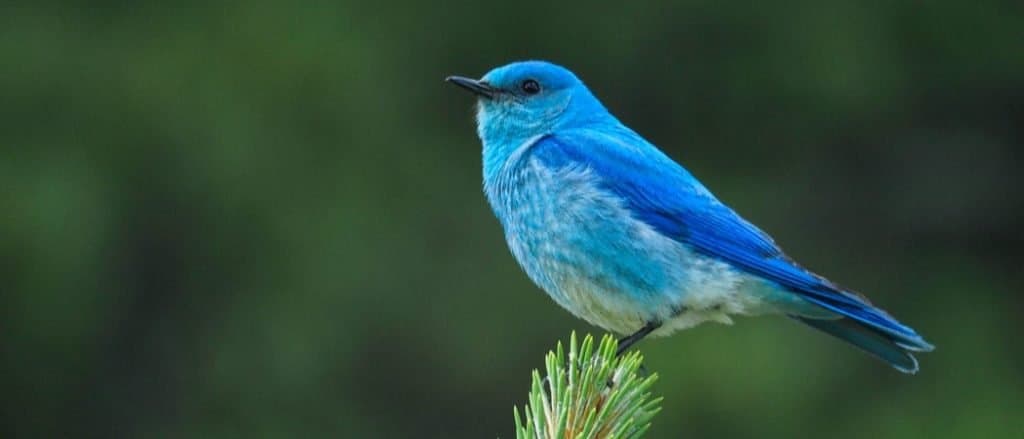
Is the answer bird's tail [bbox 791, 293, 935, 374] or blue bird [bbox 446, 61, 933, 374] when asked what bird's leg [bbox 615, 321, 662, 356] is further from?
bird's tail [bbox 791, 293, 935, 374]

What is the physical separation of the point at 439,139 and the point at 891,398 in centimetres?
252

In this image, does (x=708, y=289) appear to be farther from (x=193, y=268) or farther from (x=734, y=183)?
(x=193, y=268)

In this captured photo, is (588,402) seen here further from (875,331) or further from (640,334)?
(875,331)

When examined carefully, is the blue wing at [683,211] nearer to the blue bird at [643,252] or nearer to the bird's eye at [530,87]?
the blue bird at [643,252]

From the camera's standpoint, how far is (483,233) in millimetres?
8352

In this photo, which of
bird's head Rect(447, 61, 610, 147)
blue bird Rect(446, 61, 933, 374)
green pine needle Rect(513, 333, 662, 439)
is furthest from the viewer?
bird's head Rect(447, 61, 610, 147)

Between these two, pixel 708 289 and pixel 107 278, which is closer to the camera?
pixel 708 289

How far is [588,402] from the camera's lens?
132 inches

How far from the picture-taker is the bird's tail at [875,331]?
4.41 metres

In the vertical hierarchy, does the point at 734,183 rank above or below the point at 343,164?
above

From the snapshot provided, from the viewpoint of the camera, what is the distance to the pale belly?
14.8 ft

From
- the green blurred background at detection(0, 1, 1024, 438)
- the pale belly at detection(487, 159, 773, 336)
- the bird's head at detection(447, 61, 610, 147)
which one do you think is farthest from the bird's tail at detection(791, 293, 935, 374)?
the green blurred background at detection(0, 1, 1024, 438)

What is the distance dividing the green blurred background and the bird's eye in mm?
3072

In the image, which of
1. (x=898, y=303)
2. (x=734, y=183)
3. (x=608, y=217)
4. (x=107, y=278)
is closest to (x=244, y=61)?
(x=107, y=278)
